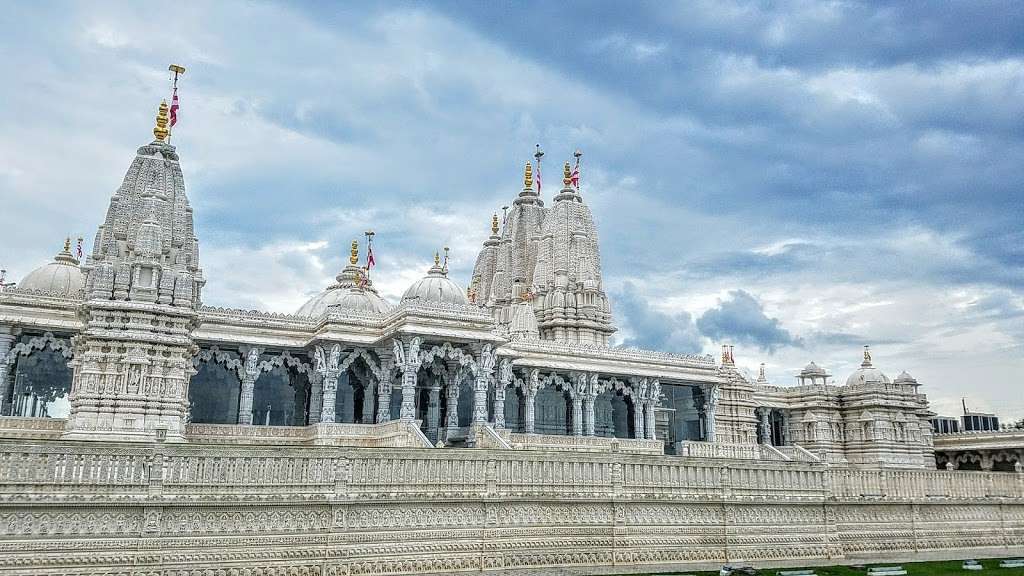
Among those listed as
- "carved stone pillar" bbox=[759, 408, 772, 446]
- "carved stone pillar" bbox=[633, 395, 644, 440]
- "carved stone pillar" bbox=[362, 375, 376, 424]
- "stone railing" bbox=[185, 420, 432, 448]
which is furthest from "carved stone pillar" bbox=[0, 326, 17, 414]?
"carved stone pillar" bbox=[759, 408, 772, 446]

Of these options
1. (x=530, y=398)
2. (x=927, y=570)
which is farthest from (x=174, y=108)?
(x=927, y=570)

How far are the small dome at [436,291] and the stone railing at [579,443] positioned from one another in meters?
6.69

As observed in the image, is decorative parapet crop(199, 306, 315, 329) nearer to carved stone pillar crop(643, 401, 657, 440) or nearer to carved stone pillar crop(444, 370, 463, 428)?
carved stone pillar crop(444, 370, 463, 428)

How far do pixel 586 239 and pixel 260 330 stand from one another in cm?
2542

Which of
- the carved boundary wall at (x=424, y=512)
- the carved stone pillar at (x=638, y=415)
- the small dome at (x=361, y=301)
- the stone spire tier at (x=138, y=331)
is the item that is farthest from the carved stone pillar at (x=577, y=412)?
the carved boundary wall at (x=424, y=512)

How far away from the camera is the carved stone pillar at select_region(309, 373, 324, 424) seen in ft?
112

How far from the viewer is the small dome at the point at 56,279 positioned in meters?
34.6

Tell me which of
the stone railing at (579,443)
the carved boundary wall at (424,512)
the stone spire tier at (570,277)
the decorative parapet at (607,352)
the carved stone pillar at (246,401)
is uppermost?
the stone spire tier at (570,277)

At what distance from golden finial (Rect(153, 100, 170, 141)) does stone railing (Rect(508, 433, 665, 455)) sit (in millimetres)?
18115

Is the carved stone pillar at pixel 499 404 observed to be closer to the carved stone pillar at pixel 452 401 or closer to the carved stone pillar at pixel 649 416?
the carved stone pillar at pixel 452 401

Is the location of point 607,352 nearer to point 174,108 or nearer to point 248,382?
point 248,382

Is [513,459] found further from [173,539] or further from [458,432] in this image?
[458,432]

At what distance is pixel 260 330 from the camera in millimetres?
33875

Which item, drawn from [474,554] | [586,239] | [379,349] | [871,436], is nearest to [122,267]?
[379,349]
